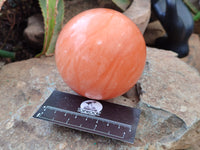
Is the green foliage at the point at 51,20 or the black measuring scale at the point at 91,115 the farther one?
the green foliage at the point at 51,20

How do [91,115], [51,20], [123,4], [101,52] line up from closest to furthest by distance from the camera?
1. [101,52]
2. [91,115]
3. [51,20]
4. [123,4]

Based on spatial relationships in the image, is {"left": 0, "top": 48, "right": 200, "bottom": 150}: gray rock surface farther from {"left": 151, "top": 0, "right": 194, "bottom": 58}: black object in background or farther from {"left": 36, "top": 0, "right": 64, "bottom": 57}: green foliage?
{"left": 151, "top": 0, "right": 194, "bottom": 58}: black object in background

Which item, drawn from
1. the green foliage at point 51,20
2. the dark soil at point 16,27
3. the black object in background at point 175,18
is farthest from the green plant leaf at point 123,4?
the dark soil at point 16,27

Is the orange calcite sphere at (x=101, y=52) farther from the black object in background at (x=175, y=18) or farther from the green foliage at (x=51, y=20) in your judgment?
the black object in background at (x=175, y=18)

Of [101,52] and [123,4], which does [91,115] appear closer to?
[101,52]

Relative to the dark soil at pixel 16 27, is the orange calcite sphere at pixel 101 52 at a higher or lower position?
higher

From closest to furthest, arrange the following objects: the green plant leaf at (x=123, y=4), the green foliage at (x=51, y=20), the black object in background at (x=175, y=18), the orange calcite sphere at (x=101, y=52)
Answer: the orange calcite sphere at (x=101, y=52) < the green foliage at (x=51, y=20) < the green plant leaf at (x=123, y=4) < the black object in background at (x=175, y=18)

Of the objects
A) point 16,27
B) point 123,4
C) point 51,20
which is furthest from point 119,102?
point 16,27

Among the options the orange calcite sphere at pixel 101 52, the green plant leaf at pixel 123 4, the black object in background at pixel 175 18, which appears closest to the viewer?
the orange calcite sphere at pixel 101 52
